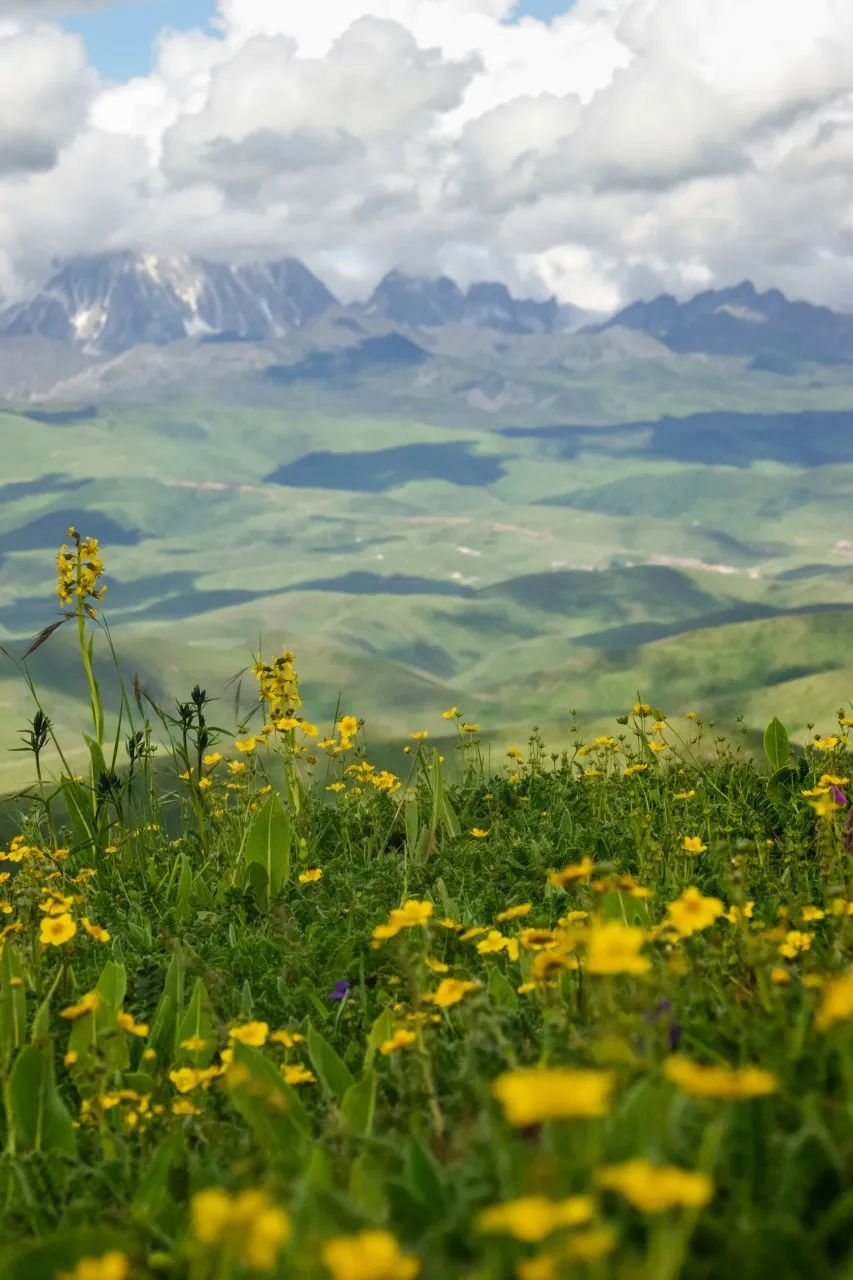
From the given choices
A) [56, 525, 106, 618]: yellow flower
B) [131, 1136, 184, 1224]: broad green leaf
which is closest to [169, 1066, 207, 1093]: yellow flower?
[131, 1136, 184, 1224]: broad green leaf

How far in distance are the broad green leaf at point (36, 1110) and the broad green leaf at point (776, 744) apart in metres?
4.77

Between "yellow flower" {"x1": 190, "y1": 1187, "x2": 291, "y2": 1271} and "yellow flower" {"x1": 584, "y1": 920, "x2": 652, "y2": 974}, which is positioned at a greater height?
"yellow flower" {"x1": 584, "y1": 920, "x2": 652, "y2": 974}

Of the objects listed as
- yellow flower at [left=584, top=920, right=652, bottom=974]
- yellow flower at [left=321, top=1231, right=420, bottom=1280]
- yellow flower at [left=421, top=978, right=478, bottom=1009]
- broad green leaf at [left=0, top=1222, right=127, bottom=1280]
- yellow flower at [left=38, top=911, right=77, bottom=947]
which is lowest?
broad green leaf at [left=0, top=1222, right=127, bottom=1280]

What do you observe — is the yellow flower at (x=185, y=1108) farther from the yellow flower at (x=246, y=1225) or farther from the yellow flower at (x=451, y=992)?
the yellow flower at (x=246, y=1225)

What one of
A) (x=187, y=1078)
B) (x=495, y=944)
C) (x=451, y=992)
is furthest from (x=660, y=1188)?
(x=495, y=944)

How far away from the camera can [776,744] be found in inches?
273

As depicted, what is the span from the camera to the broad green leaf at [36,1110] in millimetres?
3096

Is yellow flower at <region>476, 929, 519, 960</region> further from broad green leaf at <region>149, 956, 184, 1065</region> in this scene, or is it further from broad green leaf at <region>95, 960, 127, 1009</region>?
broad green leaf at <region>95, 960, 127, 1009</region>

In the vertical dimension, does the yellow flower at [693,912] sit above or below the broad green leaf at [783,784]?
above

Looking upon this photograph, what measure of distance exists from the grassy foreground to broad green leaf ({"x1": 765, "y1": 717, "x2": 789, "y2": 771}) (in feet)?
0.13

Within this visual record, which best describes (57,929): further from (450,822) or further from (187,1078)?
(450,822)

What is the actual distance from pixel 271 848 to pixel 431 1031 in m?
2.44

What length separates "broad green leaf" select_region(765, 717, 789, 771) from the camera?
22.6 ft

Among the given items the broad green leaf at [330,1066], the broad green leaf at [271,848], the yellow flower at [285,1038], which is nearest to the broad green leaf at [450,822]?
the broad green leaf at [271,848]
